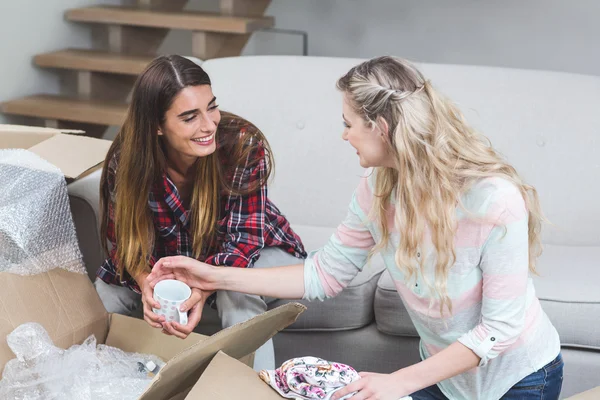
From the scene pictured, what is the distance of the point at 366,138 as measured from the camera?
1.23 metres

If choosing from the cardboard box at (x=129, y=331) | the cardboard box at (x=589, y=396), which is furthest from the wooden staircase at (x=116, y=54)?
the cardboard box at (x=589, y=396)

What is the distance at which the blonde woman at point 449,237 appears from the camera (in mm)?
1188

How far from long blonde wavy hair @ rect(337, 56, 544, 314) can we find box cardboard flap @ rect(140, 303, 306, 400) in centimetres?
23

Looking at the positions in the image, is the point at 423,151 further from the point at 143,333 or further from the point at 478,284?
the point at 143,333

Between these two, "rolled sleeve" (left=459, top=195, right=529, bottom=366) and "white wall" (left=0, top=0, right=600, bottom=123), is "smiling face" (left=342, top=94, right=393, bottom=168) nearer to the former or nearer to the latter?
"rolled sleeve" (left=459, top=195, right=529, bottom=366)

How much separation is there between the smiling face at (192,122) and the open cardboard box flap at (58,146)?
285 mm

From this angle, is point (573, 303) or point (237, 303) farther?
point (573, 303)

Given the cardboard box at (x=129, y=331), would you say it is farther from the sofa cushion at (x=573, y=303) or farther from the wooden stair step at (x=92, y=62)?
the wooden stair step at (x=92, y=62)

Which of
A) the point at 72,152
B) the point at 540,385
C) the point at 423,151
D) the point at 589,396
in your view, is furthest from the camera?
the point at 72,152

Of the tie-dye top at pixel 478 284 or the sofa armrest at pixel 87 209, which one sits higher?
the tie-dye top at pixel 478 284

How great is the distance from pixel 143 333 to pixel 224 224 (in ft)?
1.05

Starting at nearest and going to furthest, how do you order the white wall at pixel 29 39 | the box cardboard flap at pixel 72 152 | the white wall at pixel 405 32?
the box cardboard flap at pixel 72 152 < the white wall at pixel 29 39 < the white wall at pixel 405 32

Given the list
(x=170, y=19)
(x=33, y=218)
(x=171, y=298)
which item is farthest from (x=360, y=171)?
(x=170, y=19)

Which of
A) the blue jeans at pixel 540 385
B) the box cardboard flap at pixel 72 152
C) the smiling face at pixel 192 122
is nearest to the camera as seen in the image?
the blue jeans at pixel 540 385
